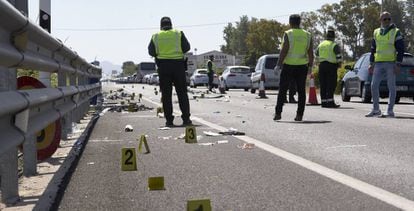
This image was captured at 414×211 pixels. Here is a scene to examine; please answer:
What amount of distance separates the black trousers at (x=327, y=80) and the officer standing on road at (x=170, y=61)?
19.9 feet

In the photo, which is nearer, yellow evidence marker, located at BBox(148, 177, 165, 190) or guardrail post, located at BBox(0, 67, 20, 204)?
guardrail post, located at BBox(0, 67, 20, 204)

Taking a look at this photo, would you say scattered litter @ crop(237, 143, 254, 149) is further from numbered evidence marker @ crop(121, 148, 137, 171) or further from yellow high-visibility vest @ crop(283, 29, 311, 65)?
yellow high-visibility vest @ crop(283, 29, 311, 65)

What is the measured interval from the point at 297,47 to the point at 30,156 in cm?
726

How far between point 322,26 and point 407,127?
73.8m

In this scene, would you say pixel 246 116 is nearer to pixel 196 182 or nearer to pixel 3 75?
pixel 196 182

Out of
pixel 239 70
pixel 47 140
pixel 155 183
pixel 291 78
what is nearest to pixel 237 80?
pixel 239 70

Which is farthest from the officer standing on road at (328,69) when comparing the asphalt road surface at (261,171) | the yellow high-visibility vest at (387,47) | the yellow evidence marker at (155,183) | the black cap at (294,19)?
the yellow evidence marker at (155,183)

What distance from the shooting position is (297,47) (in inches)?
469

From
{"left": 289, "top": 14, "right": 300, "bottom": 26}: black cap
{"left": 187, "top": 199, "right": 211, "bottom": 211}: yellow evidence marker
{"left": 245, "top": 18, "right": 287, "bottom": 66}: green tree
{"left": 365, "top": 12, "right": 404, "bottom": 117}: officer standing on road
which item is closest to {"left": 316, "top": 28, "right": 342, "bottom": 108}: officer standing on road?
{"left": 365, "top": 12, "right": 404, "bottom": 117}: officer standing on road

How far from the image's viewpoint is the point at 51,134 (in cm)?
618

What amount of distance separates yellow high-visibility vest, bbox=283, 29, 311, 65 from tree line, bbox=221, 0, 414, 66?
151 feet

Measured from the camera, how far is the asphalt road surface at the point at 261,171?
4.59 m

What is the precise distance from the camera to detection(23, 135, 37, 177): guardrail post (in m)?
5.32

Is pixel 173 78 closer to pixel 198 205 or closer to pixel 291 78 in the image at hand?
pixel 291 78
